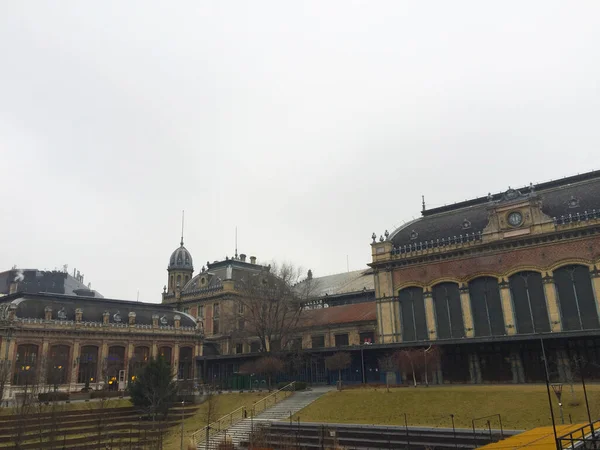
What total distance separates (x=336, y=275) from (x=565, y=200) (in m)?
44.8

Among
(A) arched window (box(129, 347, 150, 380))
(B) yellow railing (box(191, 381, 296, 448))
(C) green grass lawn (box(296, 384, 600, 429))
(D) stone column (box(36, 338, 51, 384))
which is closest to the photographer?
(C) green grass lawn (box(296, 384, 600, 429))

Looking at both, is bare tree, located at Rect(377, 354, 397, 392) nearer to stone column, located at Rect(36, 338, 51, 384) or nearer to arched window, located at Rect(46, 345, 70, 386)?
stone column, located at Rect(36, 338, 51, 384)

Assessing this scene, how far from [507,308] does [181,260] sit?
64.4 meters

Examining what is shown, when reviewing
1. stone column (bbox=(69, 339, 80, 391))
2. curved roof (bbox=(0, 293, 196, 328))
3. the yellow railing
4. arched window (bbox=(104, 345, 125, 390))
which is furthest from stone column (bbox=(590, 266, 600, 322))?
stone column (bbox=(69, 339, 80, 391))

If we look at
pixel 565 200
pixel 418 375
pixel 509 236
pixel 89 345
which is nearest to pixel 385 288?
pixel 418 375

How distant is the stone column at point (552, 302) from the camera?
1656 inches

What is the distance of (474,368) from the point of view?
43969 millimetres

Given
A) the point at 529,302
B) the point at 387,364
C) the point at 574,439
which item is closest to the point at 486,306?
the point at 529,302

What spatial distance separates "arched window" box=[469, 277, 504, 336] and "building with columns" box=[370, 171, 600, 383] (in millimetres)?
92

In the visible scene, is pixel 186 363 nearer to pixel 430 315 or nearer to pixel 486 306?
pixel 430 315

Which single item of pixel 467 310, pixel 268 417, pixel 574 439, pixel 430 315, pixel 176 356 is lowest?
pixel 268 417

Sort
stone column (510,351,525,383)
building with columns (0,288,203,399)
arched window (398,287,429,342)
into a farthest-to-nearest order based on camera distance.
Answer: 1. building with columns (0,288,203,399)
2. arched window (398,287,429,342)
3. stone column (510,351,525,383)

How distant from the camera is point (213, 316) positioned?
78.9m

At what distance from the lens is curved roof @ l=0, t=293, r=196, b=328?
58.2m
